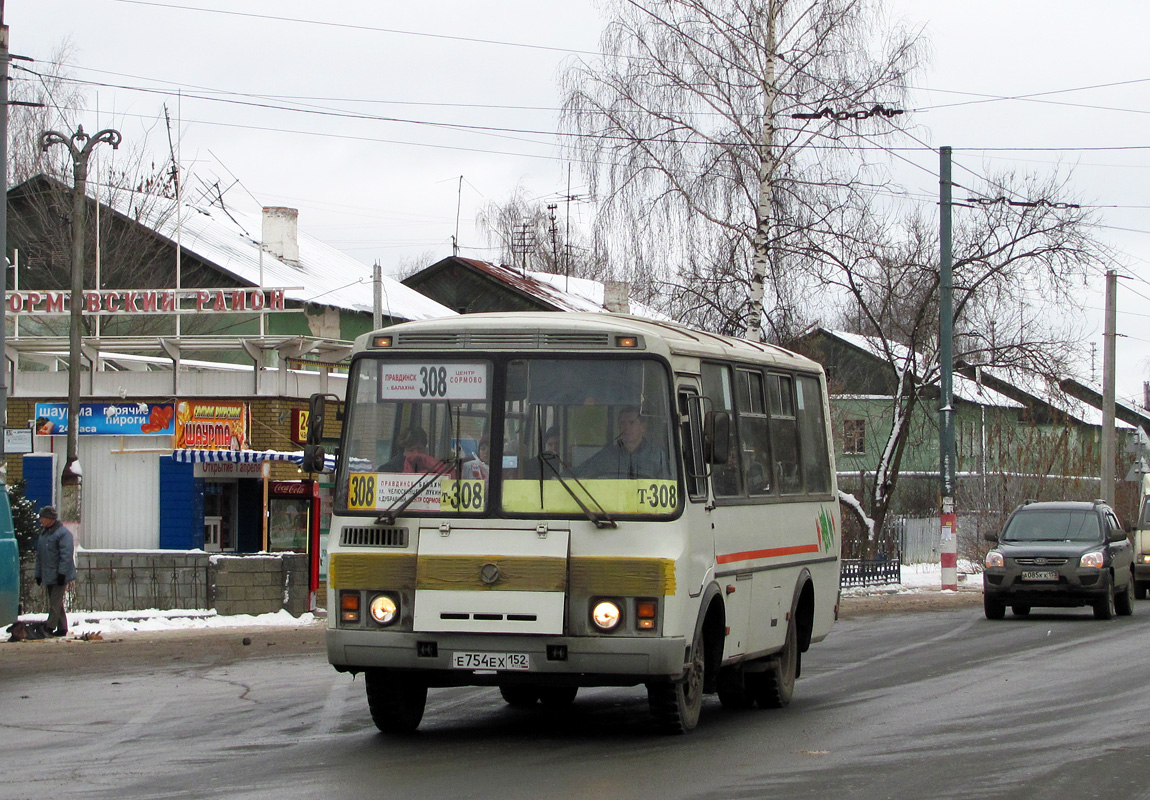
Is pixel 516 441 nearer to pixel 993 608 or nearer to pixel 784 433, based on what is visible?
pixel 784 433

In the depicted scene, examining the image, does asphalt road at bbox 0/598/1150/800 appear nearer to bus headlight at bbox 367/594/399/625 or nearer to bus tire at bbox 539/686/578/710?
bus tire at bbox 539/686/578/710

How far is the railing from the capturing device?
30.5 m

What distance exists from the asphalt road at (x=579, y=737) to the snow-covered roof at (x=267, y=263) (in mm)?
26618

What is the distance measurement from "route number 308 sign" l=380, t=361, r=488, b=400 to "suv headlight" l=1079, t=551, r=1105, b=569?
15.3 m

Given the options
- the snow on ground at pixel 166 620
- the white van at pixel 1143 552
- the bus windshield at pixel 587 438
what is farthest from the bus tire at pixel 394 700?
the white van at pixel 1143 552

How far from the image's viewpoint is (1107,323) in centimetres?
4122

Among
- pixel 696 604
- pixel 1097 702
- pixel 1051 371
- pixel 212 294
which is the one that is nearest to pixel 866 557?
pixel 1051 371

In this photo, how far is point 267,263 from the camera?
44281 mm

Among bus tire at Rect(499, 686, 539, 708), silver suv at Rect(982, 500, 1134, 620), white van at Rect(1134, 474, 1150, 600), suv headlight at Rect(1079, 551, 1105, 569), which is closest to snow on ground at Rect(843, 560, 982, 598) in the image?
white van at Rect(1134, 474, 1150, 600)

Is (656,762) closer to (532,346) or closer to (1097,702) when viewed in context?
(532,346)

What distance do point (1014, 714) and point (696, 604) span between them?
10.6ft

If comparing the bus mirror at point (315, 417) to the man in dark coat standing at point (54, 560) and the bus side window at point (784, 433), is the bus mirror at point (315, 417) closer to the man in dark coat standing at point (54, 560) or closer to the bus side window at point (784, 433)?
the bus side window at point (784, 433)

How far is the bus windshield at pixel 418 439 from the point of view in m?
9.46

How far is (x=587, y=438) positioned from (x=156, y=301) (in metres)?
20.9
